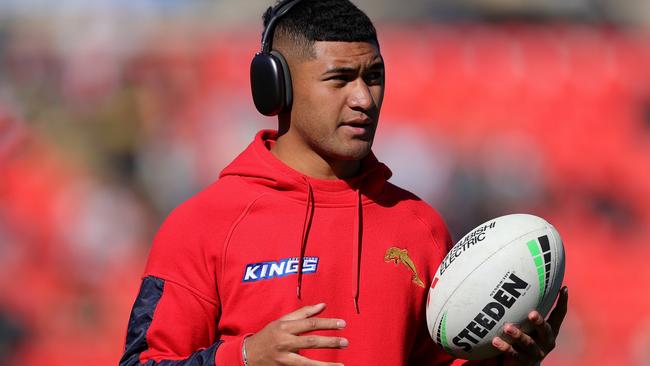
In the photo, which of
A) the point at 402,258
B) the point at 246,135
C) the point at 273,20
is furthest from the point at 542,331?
the point at 246,135

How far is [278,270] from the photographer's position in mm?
2445

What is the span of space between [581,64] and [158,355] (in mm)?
4012

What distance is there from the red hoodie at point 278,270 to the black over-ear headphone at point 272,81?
0.44 ft

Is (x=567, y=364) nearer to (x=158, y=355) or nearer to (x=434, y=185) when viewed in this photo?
(x=434, y=185)

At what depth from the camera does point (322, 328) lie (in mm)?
2094

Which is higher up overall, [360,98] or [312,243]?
[360,98]

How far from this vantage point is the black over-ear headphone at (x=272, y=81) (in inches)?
103

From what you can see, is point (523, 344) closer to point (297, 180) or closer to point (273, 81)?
point (297, 180)

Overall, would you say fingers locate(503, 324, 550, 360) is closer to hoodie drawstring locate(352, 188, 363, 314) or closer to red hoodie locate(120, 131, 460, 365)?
red hoodie locate(120, 131, 460, 365)

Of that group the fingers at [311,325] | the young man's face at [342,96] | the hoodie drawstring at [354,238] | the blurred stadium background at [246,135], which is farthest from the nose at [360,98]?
the blurred stadium background at [246,135]

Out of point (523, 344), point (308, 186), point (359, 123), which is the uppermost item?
point (359, 123)

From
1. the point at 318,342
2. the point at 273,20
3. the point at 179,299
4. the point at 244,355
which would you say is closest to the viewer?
the point at 318,342

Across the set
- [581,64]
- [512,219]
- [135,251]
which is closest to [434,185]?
[581,64]

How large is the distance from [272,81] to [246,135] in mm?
2983
